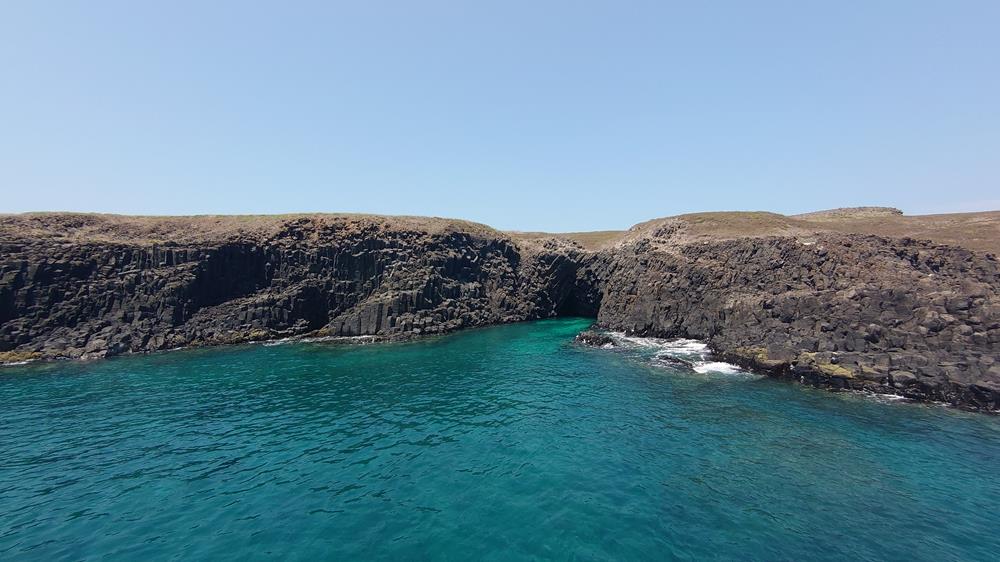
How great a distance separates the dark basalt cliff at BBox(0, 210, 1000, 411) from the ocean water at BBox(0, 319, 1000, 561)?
9155 millimetres

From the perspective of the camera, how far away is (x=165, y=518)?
21078 millimetres

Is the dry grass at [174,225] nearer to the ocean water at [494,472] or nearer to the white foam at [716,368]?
the ocean water at [494,472]

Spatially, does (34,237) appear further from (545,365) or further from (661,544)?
(661,544)

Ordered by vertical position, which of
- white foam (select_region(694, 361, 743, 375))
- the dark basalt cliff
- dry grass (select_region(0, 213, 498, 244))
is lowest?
white foam (select_region(694, 361, 743, 375))

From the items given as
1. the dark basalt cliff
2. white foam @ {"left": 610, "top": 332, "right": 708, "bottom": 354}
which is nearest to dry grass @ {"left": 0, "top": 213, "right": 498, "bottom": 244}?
the dark basalt cliff

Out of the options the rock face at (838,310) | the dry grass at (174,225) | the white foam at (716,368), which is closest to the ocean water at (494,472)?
the white foam at (716,368)

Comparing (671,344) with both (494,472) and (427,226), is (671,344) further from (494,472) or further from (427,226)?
(427,226)

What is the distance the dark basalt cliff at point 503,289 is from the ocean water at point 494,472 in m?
9.16

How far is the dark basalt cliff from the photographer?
40719 mm

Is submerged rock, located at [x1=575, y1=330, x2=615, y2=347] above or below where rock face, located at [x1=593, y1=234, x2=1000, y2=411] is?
below

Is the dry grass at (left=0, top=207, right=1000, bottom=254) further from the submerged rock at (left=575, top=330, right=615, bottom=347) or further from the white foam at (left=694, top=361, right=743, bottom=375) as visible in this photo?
the white foam at (left=694, top=361, right=743, bottom=375)

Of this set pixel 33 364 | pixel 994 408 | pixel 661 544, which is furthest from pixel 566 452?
pixel 33 364

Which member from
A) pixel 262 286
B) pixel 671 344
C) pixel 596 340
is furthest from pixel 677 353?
pixel 262 286

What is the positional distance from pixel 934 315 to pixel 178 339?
95795 mm
